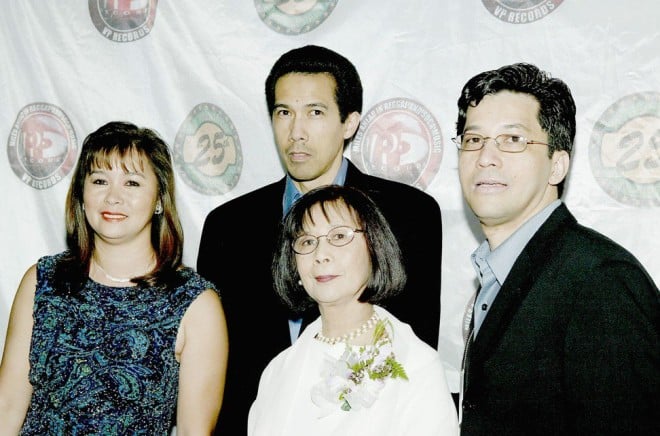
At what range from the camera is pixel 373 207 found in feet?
5.40

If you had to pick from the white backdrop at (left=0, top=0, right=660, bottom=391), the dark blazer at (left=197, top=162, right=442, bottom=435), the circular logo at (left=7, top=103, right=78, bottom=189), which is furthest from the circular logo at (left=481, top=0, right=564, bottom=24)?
the circular logo at (left=7, top=103, right=78, bottom=189)

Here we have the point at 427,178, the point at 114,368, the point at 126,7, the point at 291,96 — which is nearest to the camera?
the point at 114,368

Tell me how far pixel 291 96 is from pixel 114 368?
38.0 inches

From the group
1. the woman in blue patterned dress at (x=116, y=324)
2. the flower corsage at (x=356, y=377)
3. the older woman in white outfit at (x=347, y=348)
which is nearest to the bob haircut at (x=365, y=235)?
the older woman in white outfit at (x=347, y=348)

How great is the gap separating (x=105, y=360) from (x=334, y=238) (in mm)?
727

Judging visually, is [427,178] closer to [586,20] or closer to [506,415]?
[586,20]

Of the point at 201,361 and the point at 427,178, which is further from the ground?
the point at 427,178

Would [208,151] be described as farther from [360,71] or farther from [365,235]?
[365,235]

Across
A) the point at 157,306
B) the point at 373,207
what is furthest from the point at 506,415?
the point at 157,306

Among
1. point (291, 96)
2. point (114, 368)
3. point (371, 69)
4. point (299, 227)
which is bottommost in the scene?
point (114, 368)

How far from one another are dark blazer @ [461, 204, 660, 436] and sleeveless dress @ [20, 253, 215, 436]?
825 mm

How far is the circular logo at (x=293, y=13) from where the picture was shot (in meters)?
2.57

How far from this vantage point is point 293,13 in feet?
8.55

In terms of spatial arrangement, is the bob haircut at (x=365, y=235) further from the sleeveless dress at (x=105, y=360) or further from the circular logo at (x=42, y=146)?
the circular logo at (x=42, y=146)
